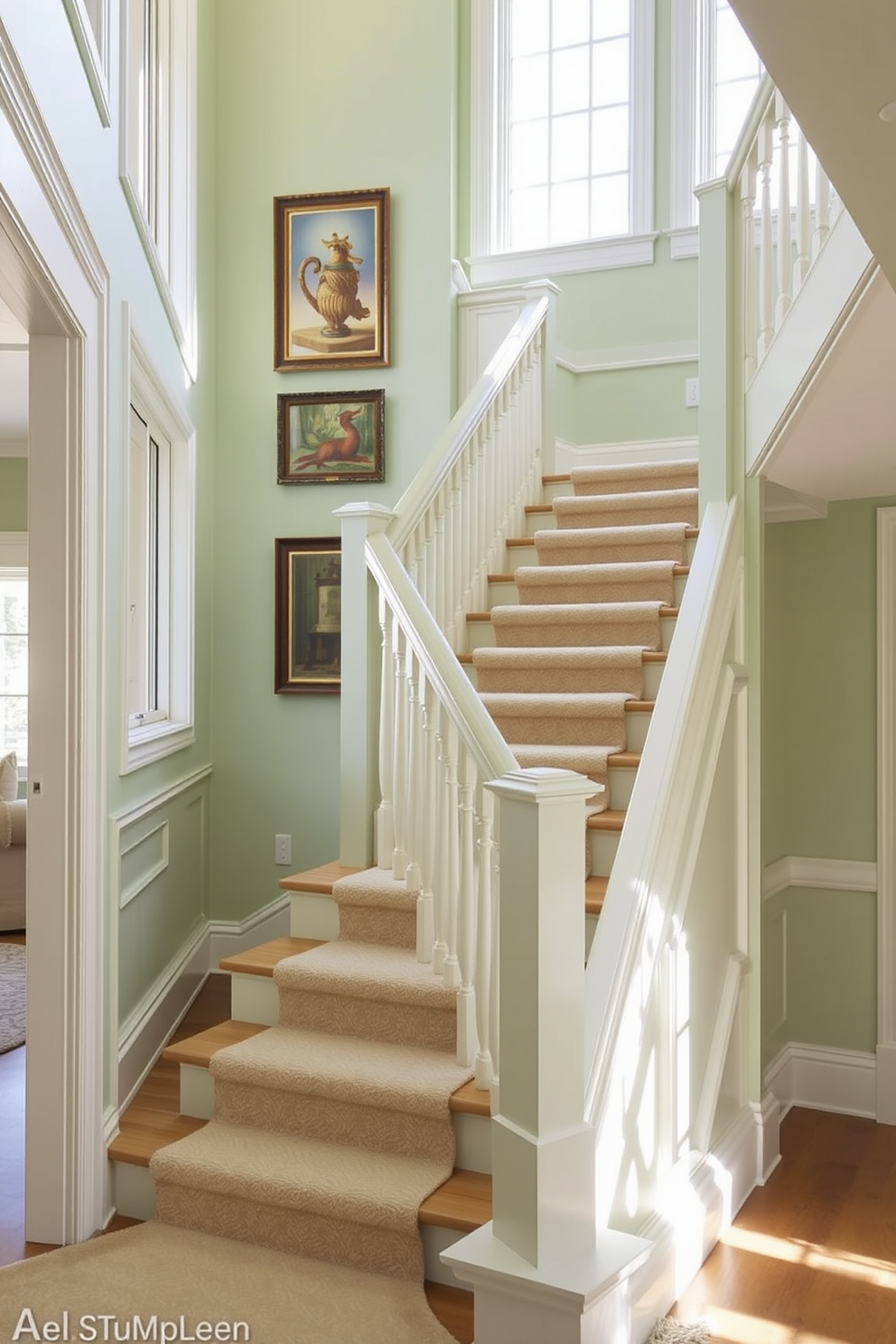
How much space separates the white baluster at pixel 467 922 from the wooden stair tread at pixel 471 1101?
0.53 ft

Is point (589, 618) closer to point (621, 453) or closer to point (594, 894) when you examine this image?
point (594, 894)

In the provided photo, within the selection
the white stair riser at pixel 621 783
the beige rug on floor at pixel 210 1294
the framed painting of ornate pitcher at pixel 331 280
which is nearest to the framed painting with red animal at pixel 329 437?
the framed painting of ornate pitcher at pixel 331 280

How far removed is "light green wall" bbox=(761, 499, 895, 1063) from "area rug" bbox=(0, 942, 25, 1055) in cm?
305

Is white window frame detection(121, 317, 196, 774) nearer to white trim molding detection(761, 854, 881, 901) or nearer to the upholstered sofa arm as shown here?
the upholstered sofa arm

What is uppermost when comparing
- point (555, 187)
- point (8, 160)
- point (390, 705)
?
point (555, 187)

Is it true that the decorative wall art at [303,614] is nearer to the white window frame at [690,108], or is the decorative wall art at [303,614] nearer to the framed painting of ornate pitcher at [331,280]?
the framed painting of ornate pitcher at [331,280]

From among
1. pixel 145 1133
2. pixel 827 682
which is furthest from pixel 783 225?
pixel 145 1133

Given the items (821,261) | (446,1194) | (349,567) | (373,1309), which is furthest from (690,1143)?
(821,261)

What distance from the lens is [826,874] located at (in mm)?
4617

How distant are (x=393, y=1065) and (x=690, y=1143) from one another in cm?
83

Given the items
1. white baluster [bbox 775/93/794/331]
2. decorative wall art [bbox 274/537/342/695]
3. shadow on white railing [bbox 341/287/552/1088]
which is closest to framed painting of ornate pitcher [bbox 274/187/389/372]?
shadow on white railing [bbox 341/287/552/1088]

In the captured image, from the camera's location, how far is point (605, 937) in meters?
2.78

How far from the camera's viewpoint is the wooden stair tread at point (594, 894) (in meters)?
3.37

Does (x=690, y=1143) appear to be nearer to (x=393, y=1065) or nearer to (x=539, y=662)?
(x=393, y=1065)
